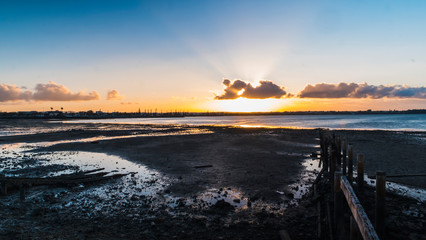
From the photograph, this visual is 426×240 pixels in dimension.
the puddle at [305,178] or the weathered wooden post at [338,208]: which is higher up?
the weathered wooden post at [338,208]

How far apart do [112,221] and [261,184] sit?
6939 mm

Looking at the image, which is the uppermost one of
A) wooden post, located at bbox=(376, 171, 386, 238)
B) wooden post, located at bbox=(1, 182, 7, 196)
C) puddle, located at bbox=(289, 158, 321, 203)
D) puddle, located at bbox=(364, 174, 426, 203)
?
wooden post, located at bbox=(376, 171, 386, 238)

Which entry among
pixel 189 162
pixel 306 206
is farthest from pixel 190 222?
pixel 189 162

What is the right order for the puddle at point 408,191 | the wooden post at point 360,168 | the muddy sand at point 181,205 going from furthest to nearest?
the puddle at point 408,191 < the wooden post at point 360,168 < the muddy sand at point 181,205

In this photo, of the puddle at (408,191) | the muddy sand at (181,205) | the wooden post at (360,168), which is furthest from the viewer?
the puddle at (408,191)

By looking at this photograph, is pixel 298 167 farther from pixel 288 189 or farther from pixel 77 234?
pixel 77 234

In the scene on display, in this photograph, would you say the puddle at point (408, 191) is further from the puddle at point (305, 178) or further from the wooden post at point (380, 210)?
the wooden post at point (380, 210)

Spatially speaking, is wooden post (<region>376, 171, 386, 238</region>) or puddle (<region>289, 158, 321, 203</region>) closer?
wooden post (<region>376, 171, 386, 238</region>)

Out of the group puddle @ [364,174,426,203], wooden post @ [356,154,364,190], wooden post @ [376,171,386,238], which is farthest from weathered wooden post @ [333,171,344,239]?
puddle @ [364,174,426,203]

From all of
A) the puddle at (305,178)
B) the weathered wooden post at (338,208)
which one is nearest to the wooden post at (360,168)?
the puddle at (305,178)

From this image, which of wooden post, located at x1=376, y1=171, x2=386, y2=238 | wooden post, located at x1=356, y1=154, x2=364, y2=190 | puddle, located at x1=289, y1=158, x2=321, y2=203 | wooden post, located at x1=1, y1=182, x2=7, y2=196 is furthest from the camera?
puddle, located at x1=289, y1=158, x2=321, y2=203

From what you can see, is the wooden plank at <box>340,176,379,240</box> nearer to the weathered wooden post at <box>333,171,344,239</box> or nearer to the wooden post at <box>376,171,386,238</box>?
the weathered wooden post at <box>333,171,344,239</box>

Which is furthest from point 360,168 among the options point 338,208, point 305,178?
point 338,208

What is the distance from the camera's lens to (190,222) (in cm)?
782
